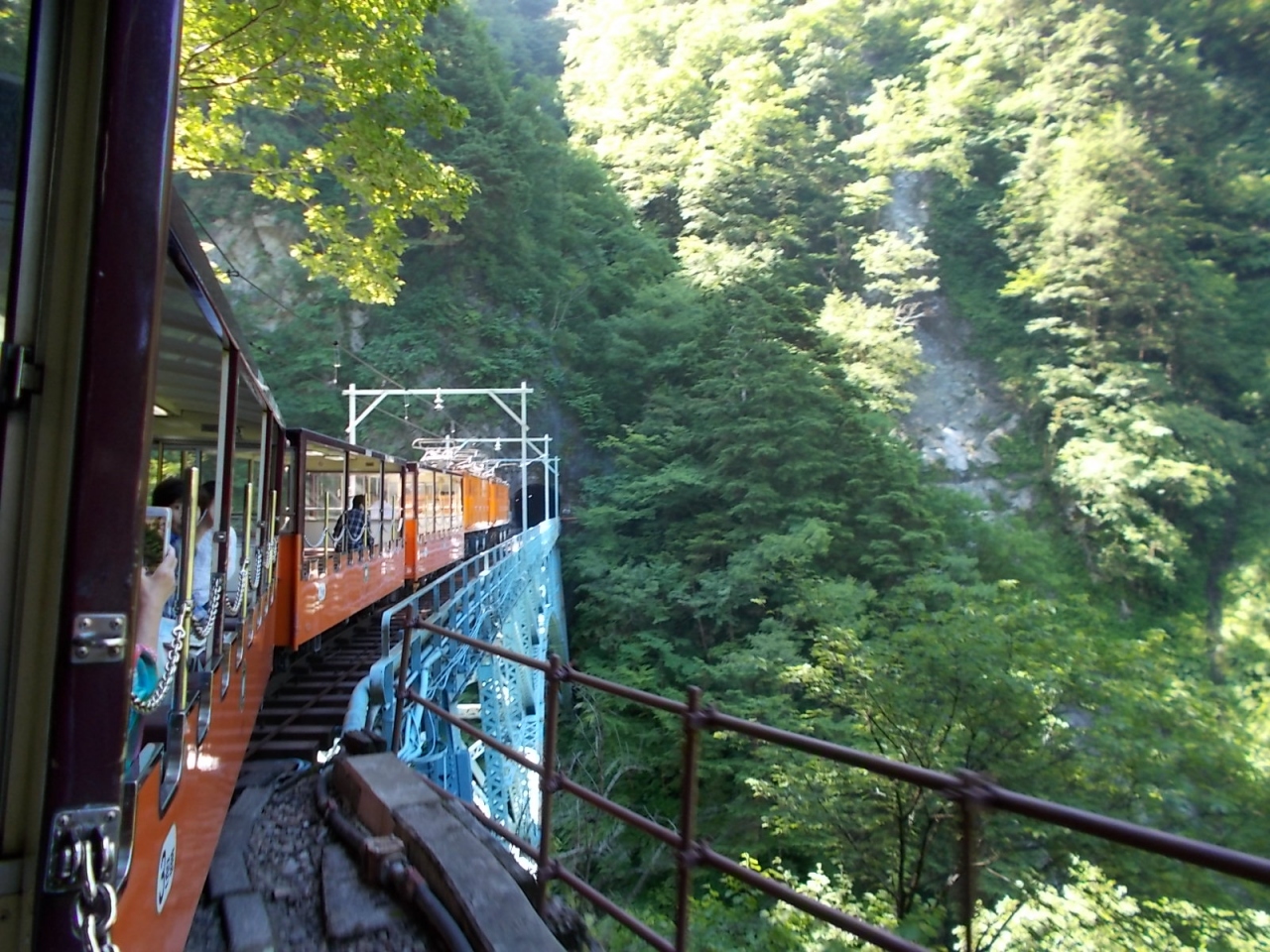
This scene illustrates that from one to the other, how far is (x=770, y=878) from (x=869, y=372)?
1078 inches

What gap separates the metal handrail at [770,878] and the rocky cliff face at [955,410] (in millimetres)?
28619

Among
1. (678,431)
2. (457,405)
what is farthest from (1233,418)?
(457,405)

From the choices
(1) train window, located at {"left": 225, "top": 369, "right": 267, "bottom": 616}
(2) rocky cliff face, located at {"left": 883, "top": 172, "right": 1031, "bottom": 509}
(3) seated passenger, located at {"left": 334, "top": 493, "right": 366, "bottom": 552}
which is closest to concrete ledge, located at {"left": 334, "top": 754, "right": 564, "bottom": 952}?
(1) train window, located at {"left": 225, "top": 369, "right": 267, "bottom": 616}

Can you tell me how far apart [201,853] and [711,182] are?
34.3 meters

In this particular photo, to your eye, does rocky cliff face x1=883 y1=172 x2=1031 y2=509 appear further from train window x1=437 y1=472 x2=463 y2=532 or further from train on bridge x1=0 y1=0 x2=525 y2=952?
train on bridge x1=0 y1=0 x2=525 y2=952

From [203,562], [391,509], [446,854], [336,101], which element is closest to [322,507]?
[391,509]

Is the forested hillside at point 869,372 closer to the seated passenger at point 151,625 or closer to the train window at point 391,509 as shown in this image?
the train window at point 391,509

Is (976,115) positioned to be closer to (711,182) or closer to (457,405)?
(711,182)

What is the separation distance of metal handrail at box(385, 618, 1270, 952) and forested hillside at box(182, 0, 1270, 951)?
657 cm

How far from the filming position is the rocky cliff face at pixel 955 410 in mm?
A: 29719

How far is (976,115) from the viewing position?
36531 millimetres

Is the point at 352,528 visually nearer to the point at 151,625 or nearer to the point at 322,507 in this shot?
the point at 322,507

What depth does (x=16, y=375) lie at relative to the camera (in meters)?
1.17

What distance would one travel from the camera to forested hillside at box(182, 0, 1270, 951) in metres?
11.1
